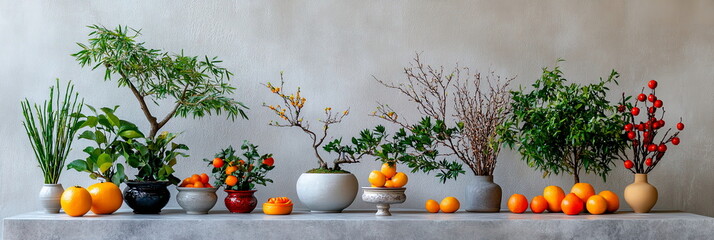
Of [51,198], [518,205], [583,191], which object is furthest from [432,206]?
[51,198]

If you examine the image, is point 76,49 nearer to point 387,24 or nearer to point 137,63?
point 137,63

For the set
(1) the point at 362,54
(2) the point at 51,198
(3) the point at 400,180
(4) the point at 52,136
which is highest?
(1) the point at 362,54

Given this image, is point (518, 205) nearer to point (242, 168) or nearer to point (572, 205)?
point (572, 205)

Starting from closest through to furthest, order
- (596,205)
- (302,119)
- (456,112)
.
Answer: (596,205) → (302,119) → (456,112)

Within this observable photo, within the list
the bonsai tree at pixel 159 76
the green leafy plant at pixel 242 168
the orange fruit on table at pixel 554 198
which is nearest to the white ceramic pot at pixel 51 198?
the bonsai tree at pixel 159 76

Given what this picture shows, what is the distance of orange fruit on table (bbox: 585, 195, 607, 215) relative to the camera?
2.42 m

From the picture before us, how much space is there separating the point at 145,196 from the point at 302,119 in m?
0.63

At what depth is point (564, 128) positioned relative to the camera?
2.51 metres

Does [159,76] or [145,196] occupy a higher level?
[159,76]

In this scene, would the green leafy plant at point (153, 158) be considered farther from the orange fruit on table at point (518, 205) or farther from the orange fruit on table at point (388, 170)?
the orange fruit on table at point (518, 205)

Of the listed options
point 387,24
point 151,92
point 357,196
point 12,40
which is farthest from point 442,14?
point 12,40

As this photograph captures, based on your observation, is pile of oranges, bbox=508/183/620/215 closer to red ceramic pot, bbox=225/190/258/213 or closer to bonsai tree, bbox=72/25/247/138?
red ceramic pot, bbox=225/190/258/213

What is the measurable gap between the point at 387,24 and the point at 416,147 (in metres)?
0.56

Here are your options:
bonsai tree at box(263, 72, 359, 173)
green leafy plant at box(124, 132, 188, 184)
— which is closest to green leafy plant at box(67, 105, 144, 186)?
green leafy plant at box(124, 132, 188, 184)
